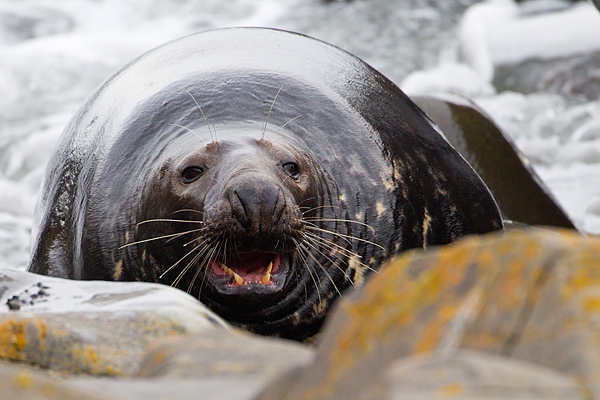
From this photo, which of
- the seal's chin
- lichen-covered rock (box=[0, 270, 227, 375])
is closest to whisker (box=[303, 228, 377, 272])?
the seal's chin

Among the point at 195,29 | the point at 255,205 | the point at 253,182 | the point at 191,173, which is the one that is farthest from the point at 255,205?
the point at 195,29

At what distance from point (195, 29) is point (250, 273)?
462 inches

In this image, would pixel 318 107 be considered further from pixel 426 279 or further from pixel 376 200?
pixel 426 279

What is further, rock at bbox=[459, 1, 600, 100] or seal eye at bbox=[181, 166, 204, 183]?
rock at bbox=[459, 1, 600, 100]

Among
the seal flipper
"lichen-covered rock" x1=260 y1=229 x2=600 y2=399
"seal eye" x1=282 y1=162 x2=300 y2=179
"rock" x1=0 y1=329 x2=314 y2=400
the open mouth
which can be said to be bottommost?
the seal flipper

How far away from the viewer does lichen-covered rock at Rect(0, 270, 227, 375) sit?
2605 mm

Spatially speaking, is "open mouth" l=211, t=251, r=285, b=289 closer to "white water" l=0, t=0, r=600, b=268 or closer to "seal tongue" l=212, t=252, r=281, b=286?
"seal tongue" l=212, t=252, r=281, b=286

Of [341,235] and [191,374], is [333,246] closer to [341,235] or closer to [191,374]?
[341,235]

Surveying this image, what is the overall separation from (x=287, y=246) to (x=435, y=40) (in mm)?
10803

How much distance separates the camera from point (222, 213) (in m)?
4.00

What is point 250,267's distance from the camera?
4293mm

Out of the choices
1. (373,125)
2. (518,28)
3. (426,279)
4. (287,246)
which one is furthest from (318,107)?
(518,28)

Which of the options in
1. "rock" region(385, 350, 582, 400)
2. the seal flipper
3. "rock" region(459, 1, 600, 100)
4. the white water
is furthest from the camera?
"rock" region(459, 1, 600, 100)

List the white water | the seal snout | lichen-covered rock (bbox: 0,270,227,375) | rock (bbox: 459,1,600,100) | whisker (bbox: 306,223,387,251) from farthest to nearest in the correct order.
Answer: rock (bbox: 459,1,600,100)
the white water
whisker (bbox: 306,223,387,251)
the seal snout
lichen-covered rock (bbox: 0,270,227,375)
